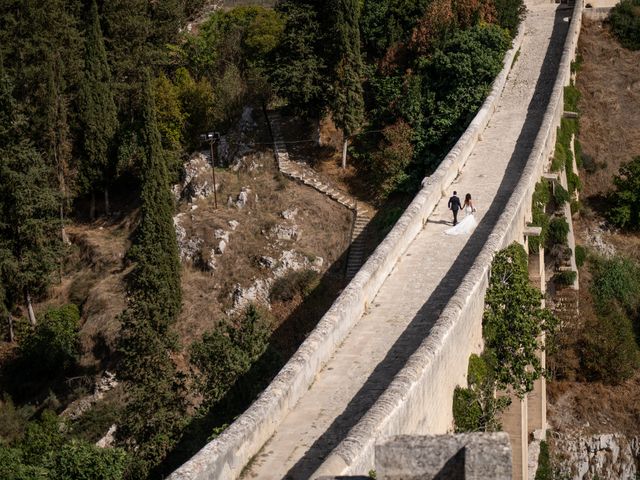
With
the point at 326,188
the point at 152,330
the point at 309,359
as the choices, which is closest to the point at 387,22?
the point at 326,188

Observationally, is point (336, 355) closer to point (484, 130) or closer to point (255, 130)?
point (484, 130)

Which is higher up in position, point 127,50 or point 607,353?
point 127,50

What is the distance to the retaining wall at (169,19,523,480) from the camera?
12719 mm

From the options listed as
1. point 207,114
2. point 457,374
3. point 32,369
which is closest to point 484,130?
point 207,114

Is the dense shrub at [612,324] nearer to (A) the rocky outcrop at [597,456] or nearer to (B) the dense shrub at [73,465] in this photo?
(A) the rocky outcrop at [597,456]

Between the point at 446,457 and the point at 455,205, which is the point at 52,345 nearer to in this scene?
the point at 455,205

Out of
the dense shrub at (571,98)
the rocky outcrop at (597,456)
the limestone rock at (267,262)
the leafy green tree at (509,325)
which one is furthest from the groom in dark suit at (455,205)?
the dense shrub at (571,98)

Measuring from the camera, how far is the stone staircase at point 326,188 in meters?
29.6

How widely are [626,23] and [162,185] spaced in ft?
67.6

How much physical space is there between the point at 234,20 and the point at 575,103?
18439 millimetres

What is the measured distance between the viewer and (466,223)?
22125 mm

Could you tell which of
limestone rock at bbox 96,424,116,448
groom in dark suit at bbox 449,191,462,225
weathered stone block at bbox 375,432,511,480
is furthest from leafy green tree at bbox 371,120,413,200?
weathered stone block at bbox 375,432,511,480

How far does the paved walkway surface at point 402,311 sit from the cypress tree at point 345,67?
187 inches

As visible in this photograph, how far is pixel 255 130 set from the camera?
117 feet
